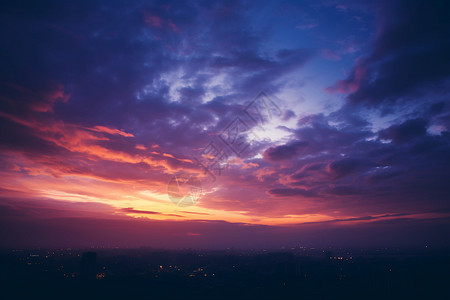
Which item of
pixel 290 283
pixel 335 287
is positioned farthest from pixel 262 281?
pixel 335 287

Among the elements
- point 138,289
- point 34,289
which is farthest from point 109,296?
point 34,289

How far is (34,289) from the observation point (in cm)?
2430

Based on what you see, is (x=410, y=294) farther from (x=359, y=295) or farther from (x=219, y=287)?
(x=219, y=287)

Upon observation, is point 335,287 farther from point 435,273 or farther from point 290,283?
point 435,273

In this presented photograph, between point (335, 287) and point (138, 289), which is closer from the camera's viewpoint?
point (138, 289)

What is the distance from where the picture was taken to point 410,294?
25.5 meters

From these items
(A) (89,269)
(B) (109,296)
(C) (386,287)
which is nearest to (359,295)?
(C) (386,287)

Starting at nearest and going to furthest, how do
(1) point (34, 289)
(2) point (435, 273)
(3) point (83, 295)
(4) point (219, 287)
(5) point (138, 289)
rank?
1. (3) point (83, 295)
2. (1) point (34, 289)
3. (5) point (138, 289)
4. (4) point (219, 287)
5. (2) point (435, 273)

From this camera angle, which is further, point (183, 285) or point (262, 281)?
point (262, 281)

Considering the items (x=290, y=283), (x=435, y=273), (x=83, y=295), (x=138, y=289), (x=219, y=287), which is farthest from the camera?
(x=435, y=273)

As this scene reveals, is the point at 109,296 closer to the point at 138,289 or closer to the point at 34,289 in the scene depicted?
the point at 138,289

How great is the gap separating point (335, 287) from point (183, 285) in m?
21.6

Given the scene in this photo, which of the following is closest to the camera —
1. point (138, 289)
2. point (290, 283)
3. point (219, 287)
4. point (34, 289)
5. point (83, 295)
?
point (83, 295)

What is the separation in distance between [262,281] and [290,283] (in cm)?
429
